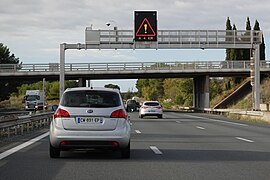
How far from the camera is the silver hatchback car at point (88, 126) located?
12.4 meters

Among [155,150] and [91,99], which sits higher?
[91,99]

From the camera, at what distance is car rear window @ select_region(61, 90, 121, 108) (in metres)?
12.6

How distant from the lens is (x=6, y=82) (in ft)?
303

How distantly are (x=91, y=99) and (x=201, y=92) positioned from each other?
2401 inches

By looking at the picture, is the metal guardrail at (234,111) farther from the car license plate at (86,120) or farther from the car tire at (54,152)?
the car license plate at (86,120)

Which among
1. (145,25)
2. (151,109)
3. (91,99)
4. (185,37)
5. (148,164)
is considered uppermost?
(145,25)

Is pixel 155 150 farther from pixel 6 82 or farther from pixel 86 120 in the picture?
pixel 6 82

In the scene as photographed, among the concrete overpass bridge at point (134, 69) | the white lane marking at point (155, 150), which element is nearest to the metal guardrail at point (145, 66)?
the concrete overpass bridge at point (134, 69)

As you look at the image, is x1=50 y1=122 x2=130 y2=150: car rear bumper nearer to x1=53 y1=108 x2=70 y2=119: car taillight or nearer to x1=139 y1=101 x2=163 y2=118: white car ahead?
x1=53 y1=108 x2=70 y2=119: car taillight

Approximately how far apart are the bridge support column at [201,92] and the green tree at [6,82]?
34.7m

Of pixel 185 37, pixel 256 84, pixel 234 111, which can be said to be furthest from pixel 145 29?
pixel 234 111

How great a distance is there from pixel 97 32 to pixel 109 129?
3341 cm

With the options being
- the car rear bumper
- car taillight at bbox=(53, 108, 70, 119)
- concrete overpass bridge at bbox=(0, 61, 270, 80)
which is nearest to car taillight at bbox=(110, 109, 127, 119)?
the car rear bumper

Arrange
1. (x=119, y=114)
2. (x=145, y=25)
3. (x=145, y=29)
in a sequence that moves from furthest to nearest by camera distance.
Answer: (x=145, y=29) < (x=145, y=25) < (x=119, y=114)
